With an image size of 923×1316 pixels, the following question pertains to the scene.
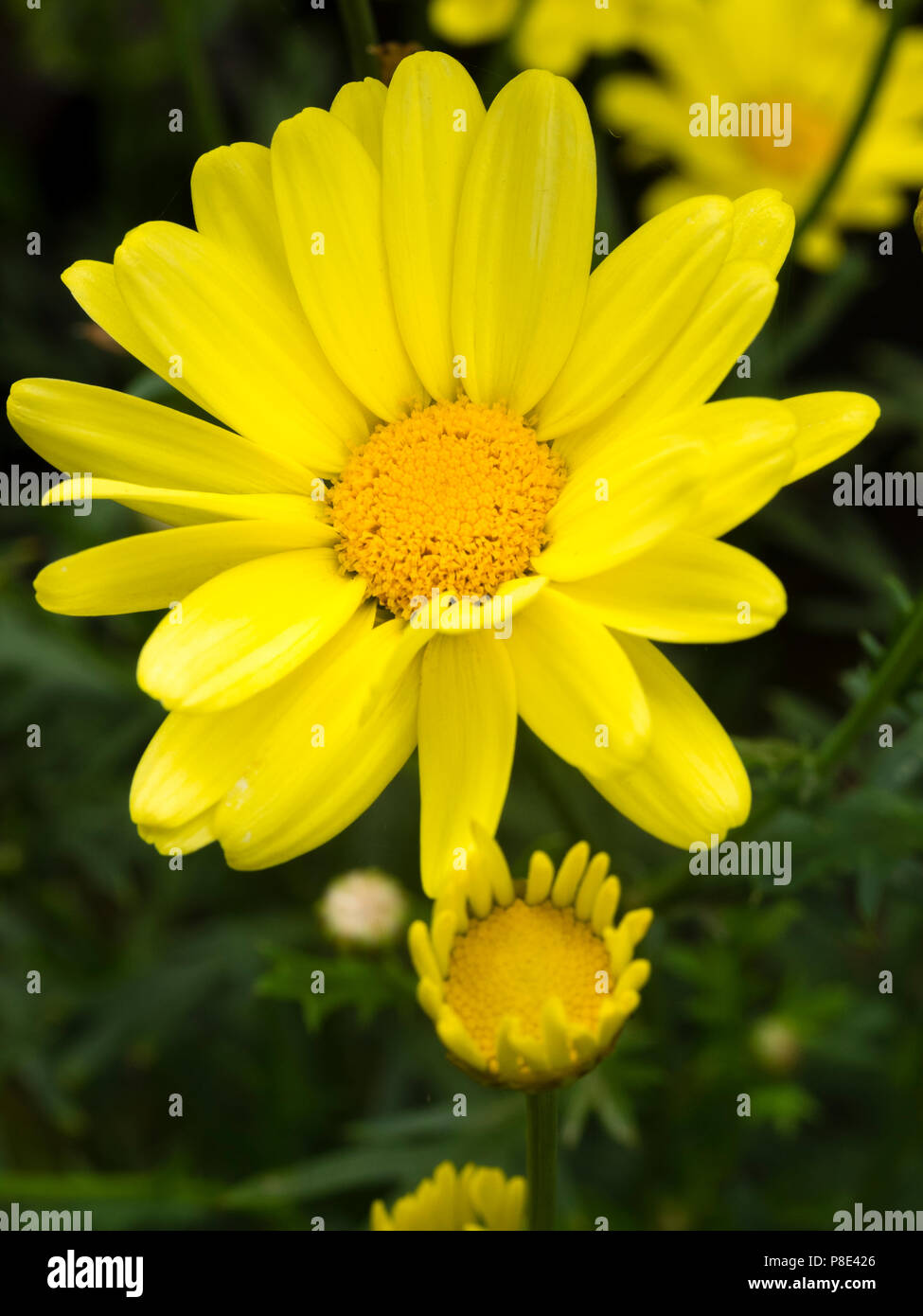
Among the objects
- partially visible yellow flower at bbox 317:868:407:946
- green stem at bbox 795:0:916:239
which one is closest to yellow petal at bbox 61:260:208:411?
partially visible yellow flower at bbox 317:868:407:946

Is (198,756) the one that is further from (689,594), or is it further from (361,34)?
(361,34)

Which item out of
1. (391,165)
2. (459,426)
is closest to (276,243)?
(391,165)

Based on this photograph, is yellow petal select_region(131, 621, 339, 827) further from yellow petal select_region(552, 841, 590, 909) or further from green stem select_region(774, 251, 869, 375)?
green stem select_region(774, 251, 869, 375)

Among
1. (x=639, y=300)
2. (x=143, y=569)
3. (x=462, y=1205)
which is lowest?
(x=462, y=1205)

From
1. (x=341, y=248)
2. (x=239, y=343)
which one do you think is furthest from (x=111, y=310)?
(x=341, y=248)

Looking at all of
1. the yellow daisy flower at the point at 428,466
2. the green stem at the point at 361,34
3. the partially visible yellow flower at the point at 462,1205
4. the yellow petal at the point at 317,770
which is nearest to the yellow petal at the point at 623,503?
the yellow daisy flower at the point at 428,466

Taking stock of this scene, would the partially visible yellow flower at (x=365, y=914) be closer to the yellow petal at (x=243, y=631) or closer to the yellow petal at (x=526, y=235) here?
the yellow petal at (x=243, y=631)

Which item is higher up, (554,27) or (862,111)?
(554,27)
